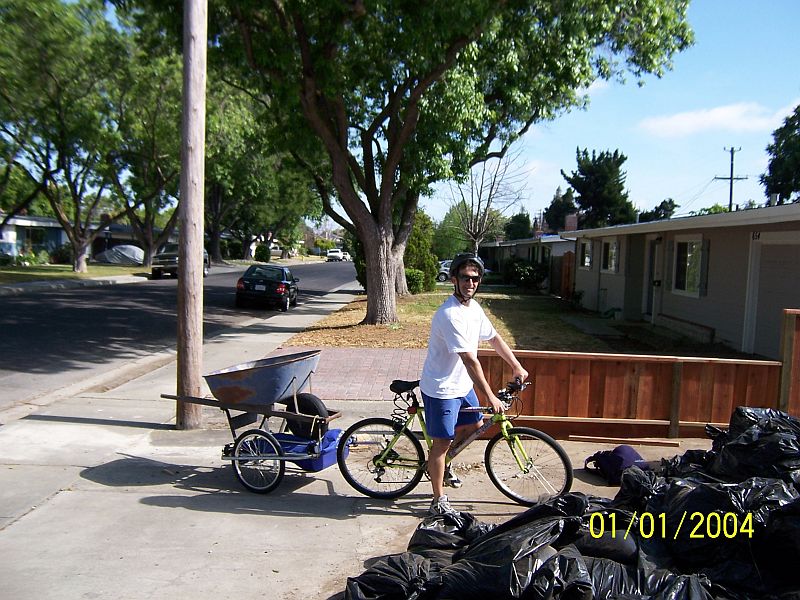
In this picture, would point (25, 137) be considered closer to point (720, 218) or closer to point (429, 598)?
point (720, 218)

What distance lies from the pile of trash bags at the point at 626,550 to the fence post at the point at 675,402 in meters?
2.58

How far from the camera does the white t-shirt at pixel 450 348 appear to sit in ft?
15.4

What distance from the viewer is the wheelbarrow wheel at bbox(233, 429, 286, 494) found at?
17.9 feet

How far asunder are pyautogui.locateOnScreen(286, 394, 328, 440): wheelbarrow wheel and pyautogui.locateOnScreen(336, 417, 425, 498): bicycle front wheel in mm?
269

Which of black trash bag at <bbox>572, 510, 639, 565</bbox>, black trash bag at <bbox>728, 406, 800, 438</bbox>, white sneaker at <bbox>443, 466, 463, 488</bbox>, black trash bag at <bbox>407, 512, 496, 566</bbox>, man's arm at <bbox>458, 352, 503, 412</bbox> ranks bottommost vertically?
white sneaker at <bbox>443, 466, 463, 488</bbox>

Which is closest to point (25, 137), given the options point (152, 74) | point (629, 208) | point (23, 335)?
point (152, 74)

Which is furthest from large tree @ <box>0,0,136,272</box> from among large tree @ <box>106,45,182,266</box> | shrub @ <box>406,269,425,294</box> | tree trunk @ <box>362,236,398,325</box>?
tree trunk @ <box>362,236,398,325</box>

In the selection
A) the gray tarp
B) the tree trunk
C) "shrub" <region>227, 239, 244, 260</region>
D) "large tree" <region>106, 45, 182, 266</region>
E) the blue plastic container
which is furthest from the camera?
"shrub" <region>227, 239, 244, 260</region>

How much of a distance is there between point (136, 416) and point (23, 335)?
7647 mm

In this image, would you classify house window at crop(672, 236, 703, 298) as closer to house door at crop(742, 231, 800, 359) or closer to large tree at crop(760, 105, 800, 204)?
house door at crop(742, 231, 800, 359)

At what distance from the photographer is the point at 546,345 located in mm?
13789

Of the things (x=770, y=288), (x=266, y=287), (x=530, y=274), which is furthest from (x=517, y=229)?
(x=770, y=288)

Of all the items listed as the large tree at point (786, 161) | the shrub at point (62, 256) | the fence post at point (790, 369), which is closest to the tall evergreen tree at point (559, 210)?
the large tree at point (786, 161)

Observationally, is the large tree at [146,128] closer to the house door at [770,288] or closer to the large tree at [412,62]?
A: the large tree at [412,62]
